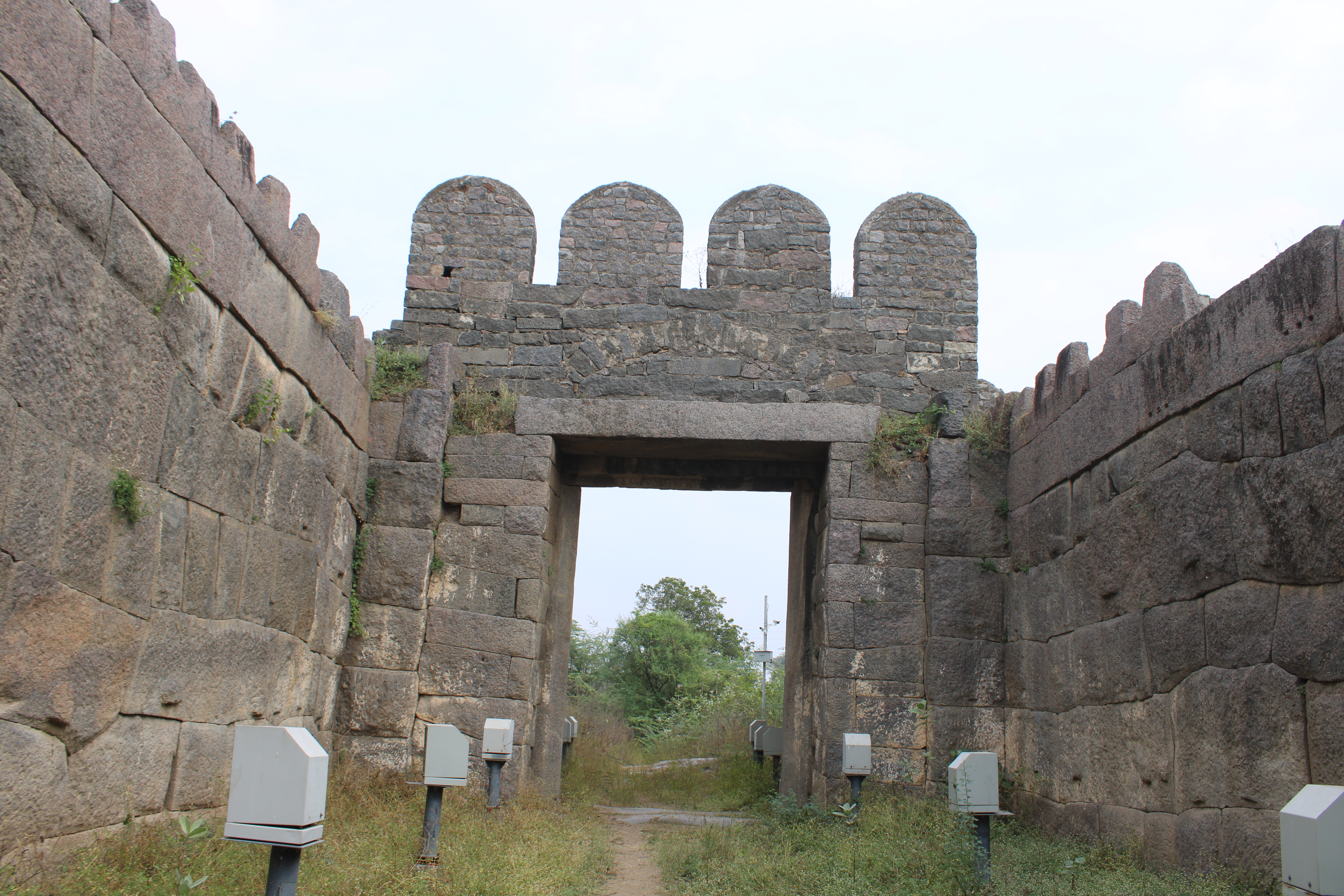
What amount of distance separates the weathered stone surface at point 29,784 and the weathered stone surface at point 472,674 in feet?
12.1

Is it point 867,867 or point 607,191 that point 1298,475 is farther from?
point 607,191

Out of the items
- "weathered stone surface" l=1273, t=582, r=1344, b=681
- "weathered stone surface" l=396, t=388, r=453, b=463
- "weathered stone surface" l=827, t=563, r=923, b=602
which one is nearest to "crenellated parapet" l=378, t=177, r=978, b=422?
"weathered stone surface" l=396, t=388, r=453, b=463

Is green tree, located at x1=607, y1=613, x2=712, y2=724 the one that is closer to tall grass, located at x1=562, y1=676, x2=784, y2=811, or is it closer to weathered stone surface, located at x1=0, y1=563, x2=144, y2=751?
tall grass, located at x1=562, y1=676, x2=784, y2=811

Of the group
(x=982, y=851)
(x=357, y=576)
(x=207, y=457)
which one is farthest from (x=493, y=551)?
(x=982, y=851)

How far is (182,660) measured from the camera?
14.7 feet

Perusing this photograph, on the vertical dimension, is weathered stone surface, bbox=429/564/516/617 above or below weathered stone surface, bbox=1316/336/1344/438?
below

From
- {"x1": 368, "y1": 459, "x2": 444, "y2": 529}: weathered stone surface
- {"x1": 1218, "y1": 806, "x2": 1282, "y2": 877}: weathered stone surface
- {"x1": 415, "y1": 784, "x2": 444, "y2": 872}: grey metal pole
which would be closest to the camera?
{"x1": 1218, "y1": 806, "x2": 1282, "y2": 877}: weathered stone surface

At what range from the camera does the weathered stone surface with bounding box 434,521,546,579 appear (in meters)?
7.50

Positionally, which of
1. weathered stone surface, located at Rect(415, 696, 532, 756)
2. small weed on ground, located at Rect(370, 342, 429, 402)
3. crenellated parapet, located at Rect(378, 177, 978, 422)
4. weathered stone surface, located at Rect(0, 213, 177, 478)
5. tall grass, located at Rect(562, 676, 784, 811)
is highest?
crenellated parapet, located at Rect(378, 177, 978, 422)

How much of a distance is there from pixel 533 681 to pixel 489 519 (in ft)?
4.23

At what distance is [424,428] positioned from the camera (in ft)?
25.0

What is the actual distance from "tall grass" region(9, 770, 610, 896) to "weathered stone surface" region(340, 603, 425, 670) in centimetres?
79

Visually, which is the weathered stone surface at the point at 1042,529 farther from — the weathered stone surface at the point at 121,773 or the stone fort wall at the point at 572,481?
the weathered stone surface at the point at 121,773

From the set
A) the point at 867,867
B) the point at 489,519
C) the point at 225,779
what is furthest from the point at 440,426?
the point at 867,867
